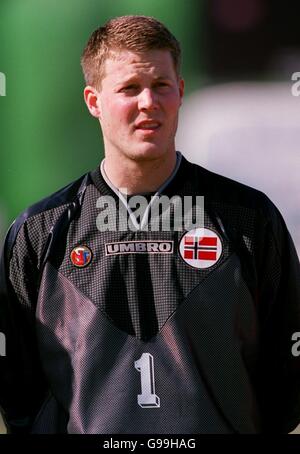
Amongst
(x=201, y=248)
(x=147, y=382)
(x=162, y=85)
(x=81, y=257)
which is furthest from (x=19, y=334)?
(x=162, y=85)

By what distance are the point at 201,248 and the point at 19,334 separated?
22.1 inches

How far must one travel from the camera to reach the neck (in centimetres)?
214

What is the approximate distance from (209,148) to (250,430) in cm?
106

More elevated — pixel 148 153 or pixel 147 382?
pixel 148 153

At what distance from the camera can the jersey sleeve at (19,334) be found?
2158 mm

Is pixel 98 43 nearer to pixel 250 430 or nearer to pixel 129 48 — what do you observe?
pixel 129 48

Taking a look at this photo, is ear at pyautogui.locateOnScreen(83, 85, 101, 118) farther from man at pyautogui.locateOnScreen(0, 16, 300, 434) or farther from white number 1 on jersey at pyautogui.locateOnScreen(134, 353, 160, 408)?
white number 1 on jersey at pyautogui.locateOnScreen(134, 353, 160, 408)

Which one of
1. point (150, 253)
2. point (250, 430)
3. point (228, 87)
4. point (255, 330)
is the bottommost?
point (250, 430)

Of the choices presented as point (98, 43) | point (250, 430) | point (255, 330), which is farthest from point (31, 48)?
point (250, 430)

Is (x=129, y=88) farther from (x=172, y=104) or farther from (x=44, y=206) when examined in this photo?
(x=44, y=206)

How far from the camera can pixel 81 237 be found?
2.15 metres

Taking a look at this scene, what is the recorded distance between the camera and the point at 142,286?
210 centimetres

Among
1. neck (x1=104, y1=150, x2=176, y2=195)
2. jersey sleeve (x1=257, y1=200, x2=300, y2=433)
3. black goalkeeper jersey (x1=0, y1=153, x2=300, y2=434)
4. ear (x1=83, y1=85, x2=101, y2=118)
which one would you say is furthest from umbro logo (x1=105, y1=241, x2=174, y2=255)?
ear (x1=83, y1=85, x2=101, y2=118)

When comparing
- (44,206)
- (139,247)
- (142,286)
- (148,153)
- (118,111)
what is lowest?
(142,286)
